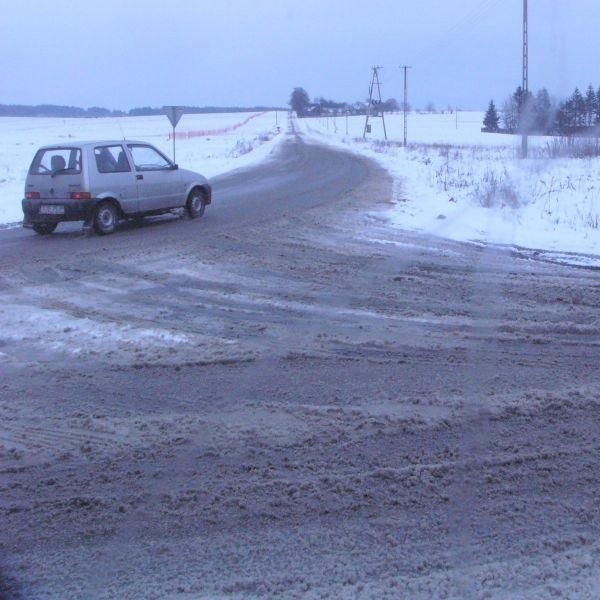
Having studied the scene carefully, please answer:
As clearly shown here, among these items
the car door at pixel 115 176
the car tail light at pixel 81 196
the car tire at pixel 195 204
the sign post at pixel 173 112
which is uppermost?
the sign post at pixel 173 112

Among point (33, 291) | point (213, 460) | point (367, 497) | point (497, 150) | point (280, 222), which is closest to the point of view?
point (367, 497)

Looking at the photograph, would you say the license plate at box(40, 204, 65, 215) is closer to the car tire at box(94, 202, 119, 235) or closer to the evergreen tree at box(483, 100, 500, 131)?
the car tire at box(94, 202, 119, 235)

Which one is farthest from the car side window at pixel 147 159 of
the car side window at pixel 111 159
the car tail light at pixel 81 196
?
the car tail light at pixel 81 196

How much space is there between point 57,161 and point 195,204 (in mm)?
3183

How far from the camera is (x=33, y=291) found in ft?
33.6

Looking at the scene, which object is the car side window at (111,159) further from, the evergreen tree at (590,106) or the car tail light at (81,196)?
the evergreen tree at (590,106)

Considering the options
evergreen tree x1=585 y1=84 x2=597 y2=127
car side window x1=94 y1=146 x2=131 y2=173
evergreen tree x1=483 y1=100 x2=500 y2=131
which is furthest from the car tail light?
evergreen tree x1=483 y1=100 x2=500 y2=131

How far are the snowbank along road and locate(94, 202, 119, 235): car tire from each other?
4.20 meters

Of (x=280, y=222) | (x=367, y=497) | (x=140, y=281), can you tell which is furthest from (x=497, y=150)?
(x=367, y=497)

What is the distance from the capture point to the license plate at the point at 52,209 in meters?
15.2

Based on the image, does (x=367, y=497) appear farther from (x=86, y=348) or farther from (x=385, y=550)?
(x=86, y=348)

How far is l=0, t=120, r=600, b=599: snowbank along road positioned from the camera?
3.96m

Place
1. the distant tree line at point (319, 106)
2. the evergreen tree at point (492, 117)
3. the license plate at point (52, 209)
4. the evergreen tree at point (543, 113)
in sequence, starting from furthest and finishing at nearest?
the distant tree line at point (319, 106)
the evergreen tree at point (492, 117)
the evergreen tree at point (543, 113)
the license plate at point (52, 209)

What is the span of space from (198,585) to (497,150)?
3150 centimetres
